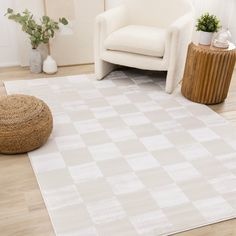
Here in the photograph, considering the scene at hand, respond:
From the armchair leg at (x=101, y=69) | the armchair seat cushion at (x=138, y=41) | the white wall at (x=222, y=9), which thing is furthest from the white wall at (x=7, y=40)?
the white wall at (x=222, y=9)

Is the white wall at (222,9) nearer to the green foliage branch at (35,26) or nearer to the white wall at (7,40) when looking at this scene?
the green foliage branch at (35,26)

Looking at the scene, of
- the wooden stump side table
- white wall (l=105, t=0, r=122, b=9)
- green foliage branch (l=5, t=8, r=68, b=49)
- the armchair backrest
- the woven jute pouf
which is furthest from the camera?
white wall (l=105, t=0, r=122, b=9)

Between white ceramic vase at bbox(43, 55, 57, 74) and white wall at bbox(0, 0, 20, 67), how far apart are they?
39 centimetres

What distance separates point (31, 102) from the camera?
2244 millimetres

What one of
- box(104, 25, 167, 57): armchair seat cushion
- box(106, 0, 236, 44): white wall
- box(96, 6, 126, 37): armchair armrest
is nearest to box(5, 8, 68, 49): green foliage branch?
box(96, 6, 126, 37): armchair armrest

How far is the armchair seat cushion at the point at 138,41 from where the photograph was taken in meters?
2.95

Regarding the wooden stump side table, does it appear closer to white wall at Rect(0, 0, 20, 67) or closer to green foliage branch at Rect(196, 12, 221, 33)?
green foliage branch at Rect(196, 12, 221, 33)

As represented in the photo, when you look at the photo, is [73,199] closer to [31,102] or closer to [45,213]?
[45,213]

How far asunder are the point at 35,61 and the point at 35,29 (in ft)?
1.05

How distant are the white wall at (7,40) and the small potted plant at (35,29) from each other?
8 cm

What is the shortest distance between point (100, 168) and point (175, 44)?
4.30ft

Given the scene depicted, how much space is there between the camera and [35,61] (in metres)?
3.39

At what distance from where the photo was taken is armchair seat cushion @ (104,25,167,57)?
2.95 m

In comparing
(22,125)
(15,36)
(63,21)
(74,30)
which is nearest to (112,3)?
(74,30)
